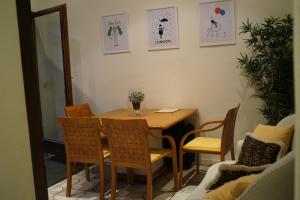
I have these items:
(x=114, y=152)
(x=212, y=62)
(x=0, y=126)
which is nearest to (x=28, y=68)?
(x=0, y=126)

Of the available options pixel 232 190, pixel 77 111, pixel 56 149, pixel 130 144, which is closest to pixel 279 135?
pixel 232 190

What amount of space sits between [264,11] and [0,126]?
10.6ft

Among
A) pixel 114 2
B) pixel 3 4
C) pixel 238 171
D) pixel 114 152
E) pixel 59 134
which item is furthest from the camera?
pixel 59 134

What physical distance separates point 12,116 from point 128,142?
5.13 feet

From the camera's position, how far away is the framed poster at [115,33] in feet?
14.5

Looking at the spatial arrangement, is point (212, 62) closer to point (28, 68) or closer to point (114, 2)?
point (114, 2)

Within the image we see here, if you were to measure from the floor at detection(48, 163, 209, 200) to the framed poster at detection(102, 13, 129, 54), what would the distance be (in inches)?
68.6

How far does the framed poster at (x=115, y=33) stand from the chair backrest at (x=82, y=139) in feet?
5.31

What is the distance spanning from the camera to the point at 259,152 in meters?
2.17

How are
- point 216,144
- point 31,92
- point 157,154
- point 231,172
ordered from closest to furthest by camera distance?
point 31,92, point 231,172, point 157,154, point 216,144

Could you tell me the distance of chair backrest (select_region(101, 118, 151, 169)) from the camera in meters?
2.85

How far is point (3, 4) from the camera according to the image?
1.42 metres

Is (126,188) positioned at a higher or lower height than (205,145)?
lower

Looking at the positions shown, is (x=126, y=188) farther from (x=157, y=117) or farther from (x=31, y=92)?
(x=31, y=92)
